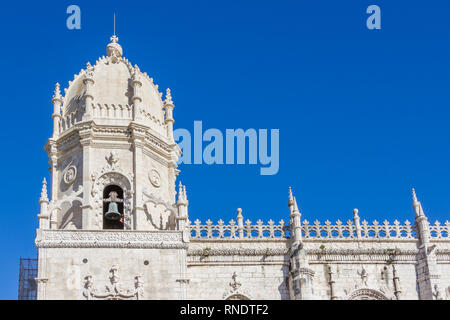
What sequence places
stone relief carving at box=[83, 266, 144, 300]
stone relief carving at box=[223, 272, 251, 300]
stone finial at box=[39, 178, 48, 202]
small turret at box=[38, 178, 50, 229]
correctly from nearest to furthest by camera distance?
stone relief carving at box=[83, 266, 144, 300] < small turret at box=[38, 178, 50, 229] < stone finial at box=[39, 178, 48, 202] < stone relief carving at box=[223, 272, 251, 300]

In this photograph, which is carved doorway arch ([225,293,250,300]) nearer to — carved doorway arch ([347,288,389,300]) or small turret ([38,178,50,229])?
carved doorway arch ([347,288,389,300])

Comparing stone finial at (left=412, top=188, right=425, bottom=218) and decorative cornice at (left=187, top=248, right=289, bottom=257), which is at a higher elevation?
stone finial at (left=412, top=188, right=425, bottom=218)

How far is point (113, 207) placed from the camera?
111ft

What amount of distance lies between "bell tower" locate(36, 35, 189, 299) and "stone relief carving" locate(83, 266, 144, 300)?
258 millimetres

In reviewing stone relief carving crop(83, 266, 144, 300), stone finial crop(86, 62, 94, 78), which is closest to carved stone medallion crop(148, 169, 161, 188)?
stone finial crop(86, 62, 94, 78)

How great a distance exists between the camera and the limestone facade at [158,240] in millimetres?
31281

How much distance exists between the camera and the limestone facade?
31281mm

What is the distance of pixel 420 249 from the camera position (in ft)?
114
